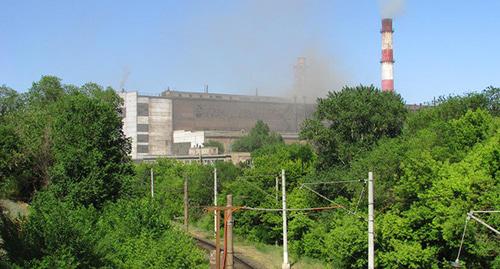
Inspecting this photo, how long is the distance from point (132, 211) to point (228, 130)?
11418 centimetres

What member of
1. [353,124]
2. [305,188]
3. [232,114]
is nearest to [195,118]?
[232,114]

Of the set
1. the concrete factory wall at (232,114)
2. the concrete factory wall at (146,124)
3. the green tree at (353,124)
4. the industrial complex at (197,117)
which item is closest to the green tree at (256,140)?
the industrial complex at (197,117)

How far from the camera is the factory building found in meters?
142

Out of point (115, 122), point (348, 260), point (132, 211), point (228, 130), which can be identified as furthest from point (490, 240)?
point (228, 130)

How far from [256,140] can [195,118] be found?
70.2 ft

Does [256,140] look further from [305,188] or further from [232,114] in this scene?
[305,188]

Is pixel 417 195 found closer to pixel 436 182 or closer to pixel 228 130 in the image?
pixel 436 182

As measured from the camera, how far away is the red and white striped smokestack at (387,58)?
117312 millimetres

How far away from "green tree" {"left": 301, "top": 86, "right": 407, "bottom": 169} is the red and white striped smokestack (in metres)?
59.1

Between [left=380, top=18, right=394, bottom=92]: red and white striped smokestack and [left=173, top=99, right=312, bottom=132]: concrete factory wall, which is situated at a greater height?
[left=380, top=18, right=394, bottom=92]: red and white striped smokestack

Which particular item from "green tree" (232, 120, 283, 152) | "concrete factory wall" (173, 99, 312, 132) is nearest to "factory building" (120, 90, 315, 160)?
"concrete factory wall" (173, 99, 312, 132)

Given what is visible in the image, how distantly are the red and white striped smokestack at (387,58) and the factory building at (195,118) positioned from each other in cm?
3457

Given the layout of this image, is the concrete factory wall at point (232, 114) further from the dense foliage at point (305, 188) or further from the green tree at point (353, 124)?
the green tree at point (353, 124)

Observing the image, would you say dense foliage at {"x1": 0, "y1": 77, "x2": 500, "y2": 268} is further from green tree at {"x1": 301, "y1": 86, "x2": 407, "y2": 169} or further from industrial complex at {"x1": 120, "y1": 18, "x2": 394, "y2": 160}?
industrial complex at {"x1": 120, "y1": 18, "x2": 394, "y2": 160}
